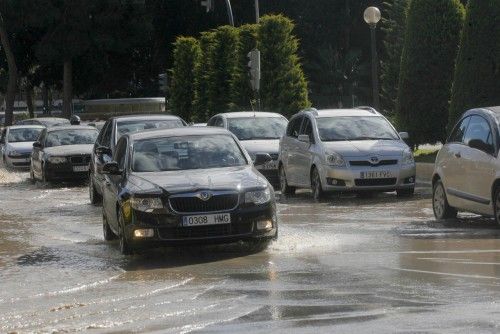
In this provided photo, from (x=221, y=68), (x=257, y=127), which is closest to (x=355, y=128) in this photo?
(x=257, y=127)

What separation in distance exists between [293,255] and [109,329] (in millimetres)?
4791

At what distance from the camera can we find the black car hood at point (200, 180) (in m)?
14.5

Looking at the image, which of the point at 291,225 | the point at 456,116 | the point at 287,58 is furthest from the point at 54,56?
the point at 291,225

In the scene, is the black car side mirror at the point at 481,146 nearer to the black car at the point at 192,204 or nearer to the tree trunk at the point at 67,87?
the black car at the point at 192,204

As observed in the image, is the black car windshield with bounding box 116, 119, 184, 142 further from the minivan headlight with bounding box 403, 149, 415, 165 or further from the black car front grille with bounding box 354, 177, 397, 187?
the minivan headlight with bounding box 403, 149, 415, 165

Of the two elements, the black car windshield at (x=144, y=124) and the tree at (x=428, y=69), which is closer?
the black car windshield at (x=144, y=124)

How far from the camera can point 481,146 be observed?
16266 mm

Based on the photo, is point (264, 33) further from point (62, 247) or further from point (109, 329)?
point (109, 329)

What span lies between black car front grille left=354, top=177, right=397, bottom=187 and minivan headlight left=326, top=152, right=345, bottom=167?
16.0 inches

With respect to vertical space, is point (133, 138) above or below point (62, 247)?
above

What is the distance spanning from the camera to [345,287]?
Answer: 37.1 feet

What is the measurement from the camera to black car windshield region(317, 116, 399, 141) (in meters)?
23.4

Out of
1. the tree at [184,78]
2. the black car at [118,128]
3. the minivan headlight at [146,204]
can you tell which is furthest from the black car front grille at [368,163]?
the tree at [184,78]

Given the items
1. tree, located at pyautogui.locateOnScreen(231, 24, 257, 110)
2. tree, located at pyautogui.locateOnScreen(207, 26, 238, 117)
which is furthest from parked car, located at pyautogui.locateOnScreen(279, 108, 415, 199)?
tree, located at pyautogui.locateOnScreen(207, 26, 238, 117)
